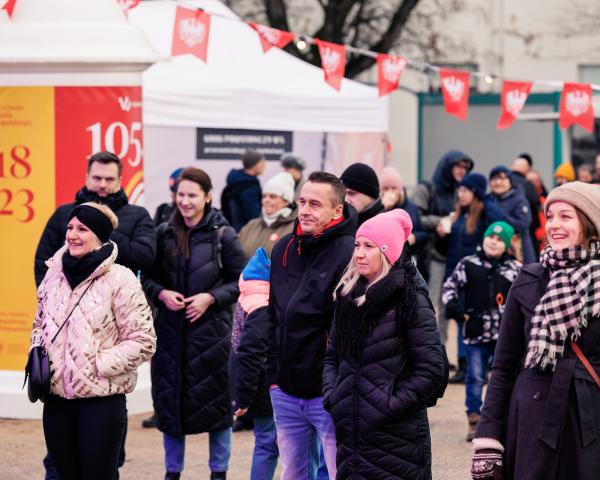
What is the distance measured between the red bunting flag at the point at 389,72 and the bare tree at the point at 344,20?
10.1 meters

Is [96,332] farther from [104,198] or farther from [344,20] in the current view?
[344,20]

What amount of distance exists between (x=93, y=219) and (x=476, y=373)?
390 cm

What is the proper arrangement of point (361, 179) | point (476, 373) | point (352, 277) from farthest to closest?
1. point (476, 373)
2. point (361, 179)
3. point (352, 277)

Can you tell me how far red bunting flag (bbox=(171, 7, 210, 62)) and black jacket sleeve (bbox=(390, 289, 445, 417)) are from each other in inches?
294

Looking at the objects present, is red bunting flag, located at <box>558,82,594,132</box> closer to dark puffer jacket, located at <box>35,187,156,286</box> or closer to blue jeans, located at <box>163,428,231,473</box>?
dark puffer jacket, located at <box>35,187,156,286</box>

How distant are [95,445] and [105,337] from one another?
0.49 metres

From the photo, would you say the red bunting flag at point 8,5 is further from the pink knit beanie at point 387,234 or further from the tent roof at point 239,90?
the pink knit beanie at point 387,234

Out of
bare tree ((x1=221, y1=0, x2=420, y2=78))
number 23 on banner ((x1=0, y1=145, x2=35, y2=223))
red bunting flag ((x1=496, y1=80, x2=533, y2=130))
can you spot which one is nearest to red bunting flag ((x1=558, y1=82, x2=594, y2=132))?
red bunting flag ((x1=496, y1=80, x2=533, y2=130))

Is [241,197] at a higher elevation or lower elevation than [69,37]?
lower

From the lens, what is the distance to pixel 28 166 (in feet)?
31.4

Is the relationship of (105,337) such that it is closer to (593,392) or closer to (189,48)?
(593,392)

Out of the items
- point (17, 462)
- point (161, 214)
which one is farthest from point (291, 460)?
point (161, 214)

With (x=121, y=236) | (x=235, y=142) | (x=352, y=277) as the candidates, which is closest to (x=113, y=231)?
(x=121, y=236)

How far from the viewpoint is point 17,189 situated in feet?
31.6
